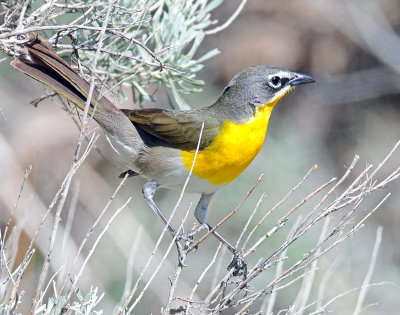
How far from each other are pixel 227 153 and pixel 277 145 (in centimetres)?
352

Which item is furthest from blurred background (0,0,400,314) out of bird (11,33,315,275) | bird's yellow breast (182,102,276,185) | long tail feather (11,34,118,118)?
long tail feather (11,34,118,118)

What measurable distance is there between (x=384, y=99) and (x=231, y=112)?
4.90m

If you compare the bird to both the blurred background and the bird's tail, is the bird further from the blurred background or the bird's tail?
the blurred background

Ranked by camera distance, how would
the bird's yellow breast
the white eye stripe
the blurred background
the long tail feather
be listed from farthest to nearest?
the blurred background < the white eye stripe < the bird's yellow breast < the long tail feather

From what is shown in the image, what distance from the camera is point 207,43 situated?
28.2 ft

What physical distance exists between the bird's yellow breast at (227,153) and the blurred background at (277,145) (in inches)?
76.5

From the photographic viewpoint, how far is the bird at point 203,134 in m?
4.03

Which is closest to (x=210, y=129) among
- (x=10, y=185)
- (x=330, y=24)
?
(x=10, y=185)

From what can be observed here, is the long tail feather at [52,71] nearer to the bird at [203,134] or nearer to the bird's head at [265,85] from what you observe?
the bird at [203,134]

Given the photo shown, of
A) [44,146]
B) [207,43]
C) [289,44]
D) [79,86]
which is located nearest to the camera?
[79,86]

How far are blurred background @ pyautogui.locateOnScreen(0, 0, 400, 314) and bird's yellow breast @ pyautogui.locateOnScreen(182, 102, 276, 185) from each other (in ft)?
6.37

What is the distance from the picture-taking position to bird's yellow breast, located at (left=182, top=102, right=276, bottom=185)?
401 centimetres

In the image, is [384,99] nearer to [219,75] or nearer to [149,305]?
[219,75]

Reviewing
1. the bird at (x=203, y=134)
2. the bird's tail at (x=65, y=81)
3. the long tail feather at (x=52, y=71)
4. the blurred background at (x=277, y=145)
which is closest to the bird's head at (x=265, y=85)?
the bird at (x=203, y=134)
